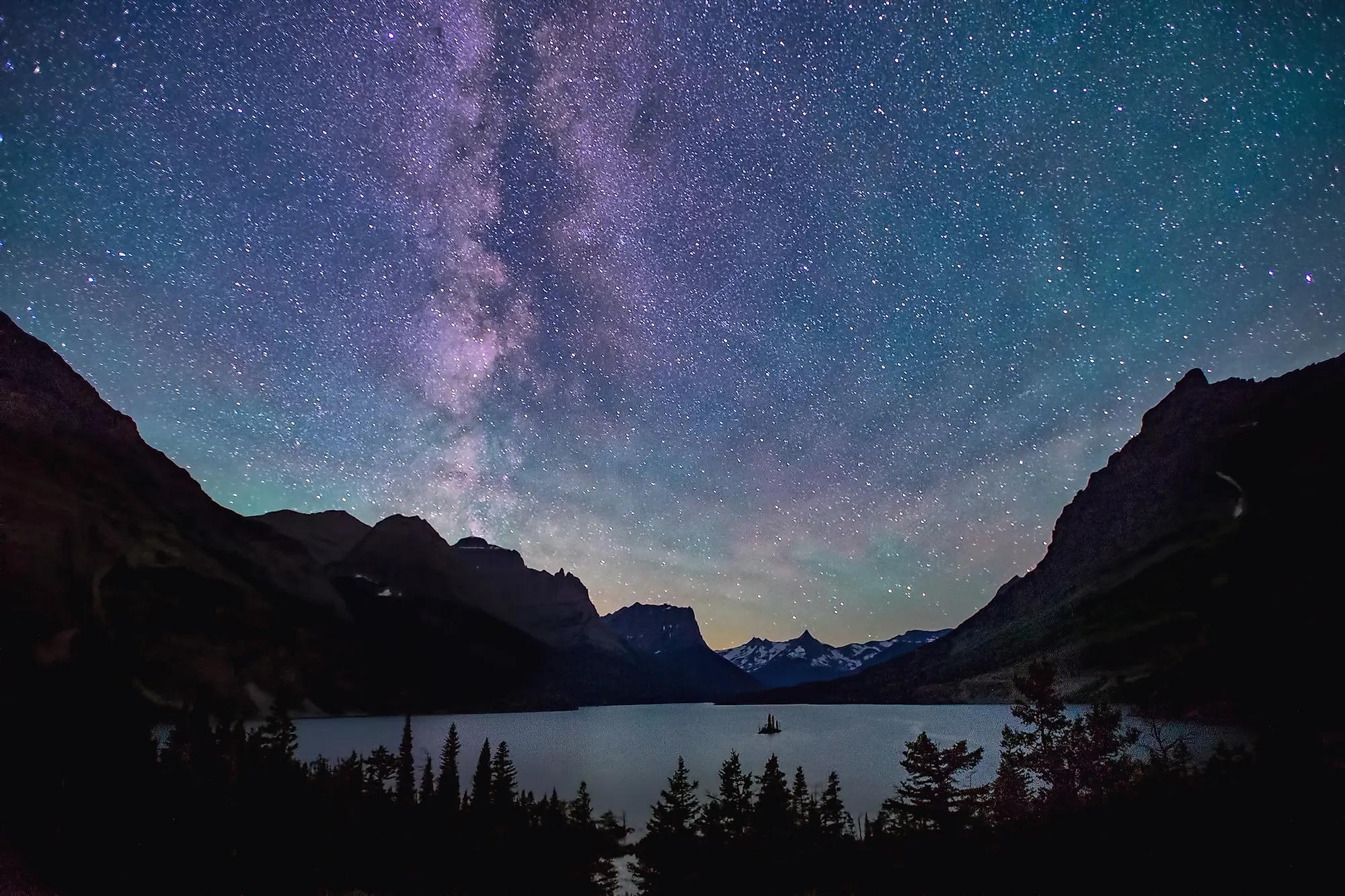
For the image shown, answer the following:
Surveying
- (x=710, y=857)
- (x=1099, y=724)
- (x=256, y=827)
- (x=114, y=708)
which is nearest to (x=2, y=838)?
(x=256, y=827)

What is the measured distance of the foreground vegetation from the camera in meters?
20.2

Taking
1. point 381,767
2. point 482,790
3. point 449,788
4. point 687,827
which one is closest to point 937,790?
point 687,827

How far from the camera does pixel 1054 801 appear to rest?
35.3m

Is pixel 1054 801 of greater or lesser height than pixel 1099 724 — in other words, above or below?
below

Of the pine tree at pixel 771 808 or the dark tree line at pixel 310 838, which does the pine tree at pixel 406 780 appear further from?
the pine tree at pixel 771 808

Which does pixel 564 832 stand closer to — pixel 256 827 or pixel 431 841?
pixel 431 841

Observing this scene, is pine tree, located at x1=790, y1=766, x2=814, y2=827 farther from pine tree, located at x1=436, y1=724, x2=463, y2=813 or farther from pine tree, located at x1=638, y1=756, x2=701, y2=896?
pine tree, located at x1=436, y1=724, x2=463, y2=813

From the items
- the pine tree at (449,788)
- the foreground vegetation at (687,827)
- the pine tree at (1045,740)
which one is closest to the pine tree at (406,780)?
the foreground vegetation at (687,827)

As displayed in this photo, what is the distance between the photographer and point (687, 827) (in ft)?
178

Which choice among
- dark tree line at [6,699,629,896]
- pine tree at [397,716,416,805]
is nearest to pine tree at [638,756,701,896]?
dark tree line at [6,699,629,896]

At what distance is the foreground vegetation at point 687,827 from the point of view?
2016cm

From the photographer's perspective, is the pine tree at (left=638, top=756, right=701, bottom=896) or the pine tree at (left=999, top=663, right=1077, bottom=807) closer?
the pine tree at (left=999, top=663, right=1077, bottom=807)

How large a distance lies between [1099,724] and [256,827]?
205 ft

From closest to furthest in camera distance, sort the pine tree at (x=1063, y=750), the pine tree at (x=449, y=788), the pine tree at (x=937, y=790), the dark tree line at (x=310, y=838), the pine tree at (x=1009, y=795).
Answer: the pine tree at (x=937, y=790), the pine tree at (x=1063, y=750), the pine tree at (x=1009, y=795), the dark tree line at (x=310, y=838), the pine tree at (x=449, y=788)
